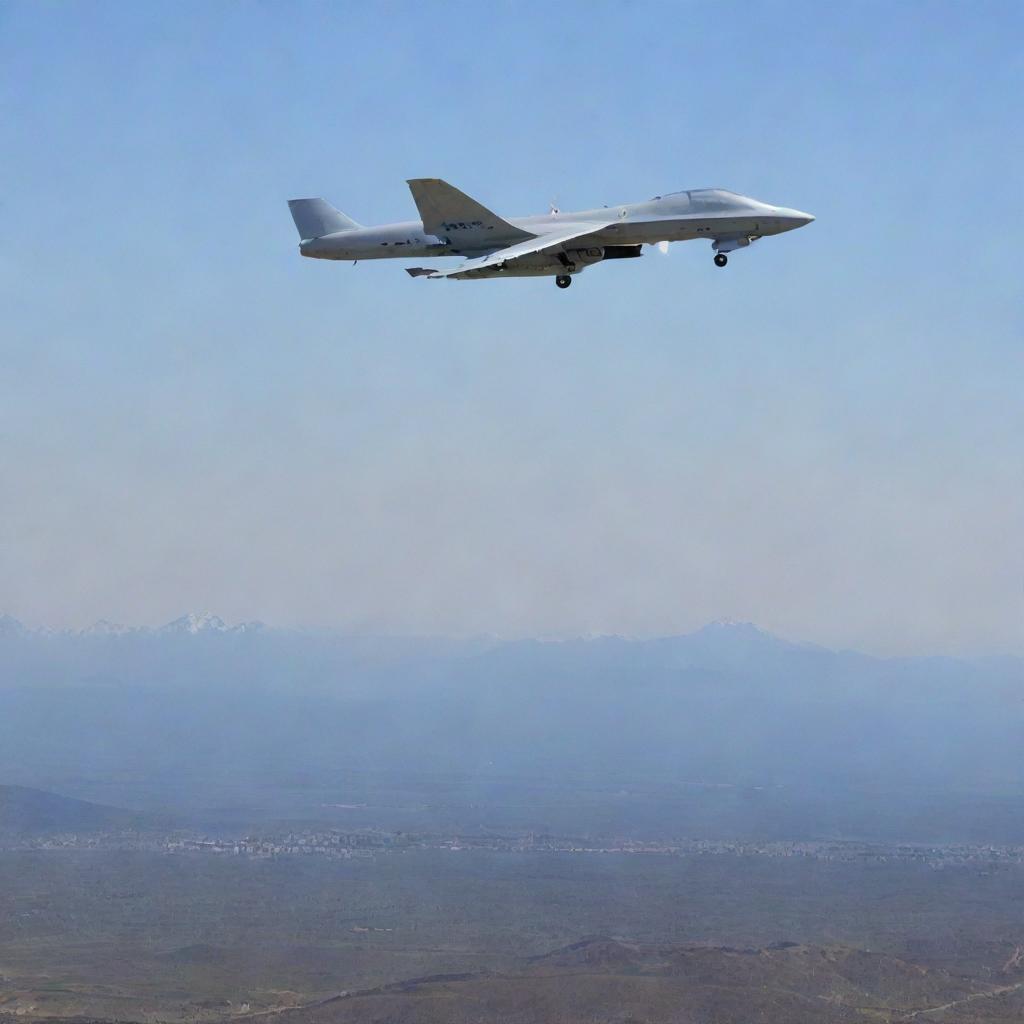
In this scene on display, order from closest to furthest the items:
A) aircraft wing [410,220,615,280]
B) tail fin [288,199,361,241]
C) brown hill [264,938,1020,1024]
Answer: aircraft wing [410,220,615,280] → tail fin [288,199,361,241] → brown hill [264,938,1020,1024]

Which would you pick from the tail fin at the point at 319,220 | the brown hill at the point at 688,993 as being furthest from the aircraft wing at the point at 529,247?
the brown hill at the point at 688,993

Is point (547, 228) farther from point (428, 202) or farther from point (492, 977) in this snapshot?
point (492, 977)

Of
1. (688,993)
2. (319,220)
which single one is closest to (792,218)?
(319,220)

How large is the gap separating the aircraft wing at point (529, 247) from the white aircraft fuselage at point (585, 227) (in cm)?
6

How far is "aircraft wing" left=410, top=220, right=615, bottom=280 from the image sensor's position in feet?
182

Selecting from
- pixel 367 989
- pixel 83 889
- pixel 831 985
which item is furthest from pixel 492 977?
pixel 83 889

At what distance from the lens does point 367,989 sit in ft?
423

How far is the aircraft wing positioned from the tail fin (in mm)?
8483

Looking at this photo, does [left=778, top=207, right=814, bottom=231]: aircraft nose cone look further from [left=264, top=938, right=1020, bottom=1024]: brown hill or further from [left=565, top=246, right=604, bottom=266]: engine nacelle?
[left=264, top=938, right=1020, bottom=1024]: brown hill

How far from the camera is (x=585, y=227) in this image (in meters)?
58.7

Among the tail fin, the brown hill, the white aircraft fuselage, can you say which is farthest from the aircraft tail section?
the brown hill

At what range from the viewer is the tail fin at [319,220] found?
63.8m

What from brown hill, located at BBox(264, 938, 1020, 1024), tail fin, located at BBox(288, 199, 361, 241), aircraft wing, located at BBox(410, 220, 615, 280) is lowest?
brown hill, located at BBox(264, 938, 1020, 1024)

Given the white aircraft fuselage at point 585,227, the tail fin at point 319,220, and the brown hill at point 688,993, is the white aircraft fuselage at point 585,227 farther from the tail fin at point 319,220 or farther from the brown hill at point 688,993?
the brown hill at point 688,993
